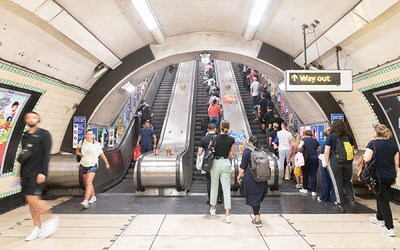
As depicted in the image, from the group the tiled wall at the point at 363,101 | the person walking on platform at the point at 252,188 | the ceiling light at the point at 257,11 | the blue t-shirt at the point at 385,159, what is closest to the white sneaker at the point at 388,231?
the blue t-shirt at the point at 385,159

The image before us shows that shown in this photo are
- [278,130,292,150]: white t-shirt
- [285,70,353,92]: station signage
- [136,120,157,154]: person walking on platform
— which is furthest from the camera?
[136,120,157,154]: person walking on platform

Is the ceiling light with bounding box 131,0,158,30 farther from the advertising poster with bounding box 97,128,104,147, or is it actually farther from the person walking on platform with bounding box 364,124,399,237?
the person walking on platform with bounding box 364,124,399,237

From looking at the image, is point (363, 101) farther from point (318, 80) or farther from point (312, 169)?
point (312, 169)

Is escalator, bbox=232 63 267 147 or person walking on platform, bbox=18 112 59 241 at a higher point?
escalator, bbox=232 63 267 147

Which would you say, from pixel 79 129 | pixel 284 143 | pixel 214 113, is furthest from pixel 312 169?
pixel 79 129

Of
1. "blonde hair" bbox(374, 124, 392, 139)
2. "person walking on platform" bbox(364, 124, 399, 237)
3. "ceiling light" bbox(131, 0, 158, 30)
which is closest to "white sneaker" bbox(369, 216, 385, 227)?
"person walking on platform" bbox(364, 124, 399, 237)

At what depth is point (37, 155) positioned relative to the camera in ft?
11.0

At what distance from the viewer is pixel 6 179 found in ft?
15.8

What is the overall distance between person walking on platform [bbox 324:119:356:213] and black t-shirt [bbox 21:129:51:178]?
13.9ft

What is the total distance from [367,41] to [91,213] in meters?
5.46

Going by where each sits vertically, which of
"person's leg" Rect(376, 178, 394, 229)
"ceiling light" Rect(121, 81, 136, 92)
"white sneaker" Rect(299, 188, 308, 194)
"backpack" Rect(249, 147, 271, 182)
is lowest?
"white sneaker" Rect(299, 188, 308, 194)

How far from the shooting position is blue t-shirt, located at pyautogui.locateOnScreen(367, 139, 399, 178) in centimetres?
344

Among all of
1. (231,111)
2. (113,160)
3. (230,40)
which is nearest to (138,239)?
(113,160)

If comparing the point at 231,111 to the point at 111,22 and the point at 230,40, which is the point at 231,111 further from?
the point at 111,22
